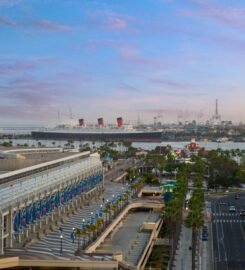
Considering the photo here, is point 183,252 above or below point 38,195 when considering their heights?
below

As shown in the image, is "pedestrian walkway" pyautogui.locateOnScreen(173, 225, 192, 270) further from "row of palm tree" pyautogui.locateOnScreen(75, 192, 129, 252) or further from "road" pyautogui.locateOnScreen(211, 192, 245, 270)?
"row of palm tree" pyautogui.locateOnScreen(75, 192, 129, 252)

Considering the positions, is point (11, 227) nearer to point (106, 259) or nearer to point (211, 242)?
point (106, 259)

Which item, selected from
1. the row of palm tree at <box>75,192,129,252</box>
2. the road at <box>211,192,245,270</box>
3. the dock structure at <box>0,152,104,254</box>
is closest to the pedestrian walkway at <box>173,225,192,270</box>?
the road at <box>211,192,245,270</box>

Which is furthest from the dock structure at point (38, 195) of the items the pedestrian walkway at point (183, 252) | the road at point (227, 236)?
the road at point (227, 236)

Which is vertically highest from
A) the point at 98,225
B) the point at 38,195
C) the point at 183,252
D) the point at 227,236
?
the point at 38,195

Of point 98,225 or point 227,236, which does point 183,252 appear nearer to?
point 227,236

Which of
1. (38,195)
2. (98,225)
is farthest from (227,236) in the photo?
(38,195)

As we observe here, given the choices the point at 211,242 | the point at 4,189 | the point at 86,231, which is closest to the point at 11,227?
the point at 4,189
